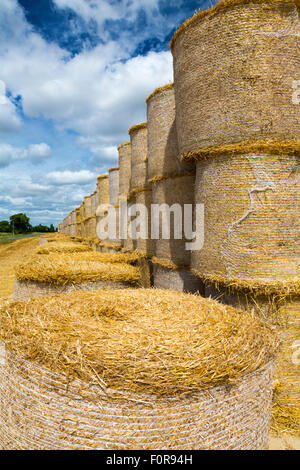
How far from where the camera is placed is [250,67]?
3.07 metres

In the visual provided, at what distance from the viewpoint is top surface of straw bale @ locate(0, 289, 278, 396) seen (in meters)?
1.63

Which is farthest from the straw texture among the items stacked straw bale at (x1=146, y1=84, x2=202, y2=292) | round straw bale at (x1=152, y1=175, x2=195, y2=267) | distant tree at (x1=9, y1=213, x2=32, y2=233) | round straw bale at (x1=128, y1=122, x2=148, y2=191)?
distant tree at (x1=9, y1=213, x2=32, y2=233)

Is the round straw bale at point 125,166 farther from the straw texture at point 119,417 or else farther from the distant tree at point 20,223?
the distant tree at point 20,223

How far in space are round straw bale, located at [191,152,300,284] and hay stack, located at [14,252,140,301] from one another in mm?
1673

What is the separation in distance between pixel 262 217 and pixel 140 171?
4.36 m

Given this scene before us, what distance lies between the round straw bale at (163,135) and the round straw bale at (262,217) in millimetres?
1668

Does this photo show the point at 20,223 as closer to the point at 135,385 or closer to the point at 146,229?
the point at 146,229

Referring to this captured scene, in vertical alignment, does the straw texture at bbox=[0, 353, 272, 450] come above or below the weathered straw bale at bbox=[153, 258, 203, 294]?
below

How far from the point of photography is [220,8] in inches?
125

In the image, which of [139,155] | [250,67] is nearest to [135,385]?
[250,67]

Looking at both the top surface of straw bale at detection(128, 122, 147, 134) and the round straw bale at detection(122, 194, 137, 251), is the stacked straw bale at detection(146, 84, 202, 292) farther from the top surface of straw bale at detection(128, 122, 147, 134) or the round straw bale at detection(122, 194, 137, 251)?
the round straw bale at detection(122, 194, 137, 251)

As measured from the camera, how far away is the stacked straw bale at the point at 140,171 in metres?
6.59

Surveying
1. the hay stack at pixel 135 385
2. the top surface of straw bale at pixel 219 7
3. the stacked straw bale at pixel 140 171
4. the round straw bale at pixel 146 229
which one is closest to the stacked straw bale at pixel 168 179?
the round straw bale at pixel 146 229

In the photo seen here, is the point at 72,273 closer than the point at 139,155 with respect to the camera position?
Yes
